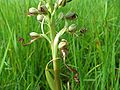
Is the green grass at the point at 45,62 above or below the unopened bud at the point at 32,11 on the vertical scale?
below

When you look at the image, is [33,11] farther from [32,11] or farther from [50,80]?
[50,80]

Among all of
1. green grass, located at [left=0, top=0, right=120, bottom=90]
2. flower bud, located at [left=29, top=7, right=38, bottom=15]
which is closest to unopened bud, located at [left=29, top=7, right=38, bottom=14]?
flower bud, located at [left=29, top=7, right=38, bottom=15]

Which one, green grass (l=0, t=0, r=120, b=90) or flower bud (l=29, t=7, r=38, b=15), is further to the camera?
green grass (l=0, t=0, r=120, b=90)

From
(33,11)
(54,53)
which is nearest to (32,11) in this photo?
(33,11)

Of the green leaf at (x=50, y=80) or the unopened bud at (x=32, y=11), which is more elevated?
the unopened bud at (x=32, y=11)

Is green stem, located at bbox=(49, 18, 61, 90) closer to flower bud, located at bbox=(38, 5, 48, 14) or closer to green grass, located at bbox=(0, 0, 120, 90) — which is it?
flower bud, located at bbox=(38, 5, 48, 14)

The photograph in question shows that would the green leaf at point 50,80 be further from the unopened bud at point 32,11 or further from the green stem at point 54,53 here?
the unopened bud at point 32,11

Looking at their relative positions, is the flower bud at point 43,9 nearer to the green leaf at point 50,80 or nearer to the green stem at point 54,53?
the green stem at point 54,53

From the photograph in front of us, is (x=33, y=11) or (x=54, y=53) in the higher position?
(x=33, y=11)

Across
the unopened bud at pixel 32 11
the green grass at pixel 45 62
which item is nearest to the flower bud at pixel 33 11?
the unopened bud at pixel 32 11

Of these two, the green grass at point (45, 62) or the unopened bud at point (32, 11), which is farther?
the green grass at point (45, 62)

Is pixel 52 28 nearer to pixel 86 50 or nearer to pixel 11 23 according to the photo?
pixel 86 50

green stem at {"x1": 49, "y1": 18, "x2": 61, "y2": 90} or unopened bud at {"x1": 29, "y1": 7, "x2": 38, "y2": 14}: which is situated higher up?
unopened bud at {"x1": 29, "y1": 7, "x2": 38, "y2": 14}
